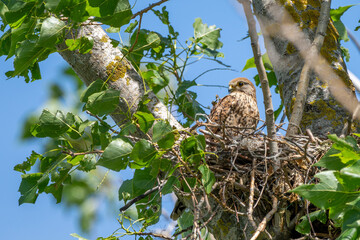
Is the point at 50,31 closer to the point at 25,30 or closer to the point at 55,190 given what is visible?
the point at 25,30

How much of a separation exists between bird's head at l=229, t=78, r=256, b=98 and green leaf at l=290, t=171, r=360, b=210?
10.8 ft

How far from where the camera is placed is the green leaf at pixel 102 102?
2555mm

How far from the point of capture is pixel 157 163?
245 centimetres

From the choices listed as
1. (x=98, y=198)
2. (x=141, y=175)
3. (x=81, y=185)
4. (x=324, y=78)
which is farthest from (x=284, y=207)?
(x=98, y=198)

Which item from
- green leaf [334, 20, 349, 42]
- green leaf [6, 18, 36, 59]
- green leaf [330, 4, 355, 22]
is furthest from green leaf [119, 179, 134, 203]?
green leaf [330, 4, 355, 22]

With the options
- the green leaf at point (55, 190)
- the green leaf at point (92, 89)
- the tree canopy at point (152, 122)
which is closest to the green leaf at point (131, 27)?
the tree canopy at point (152, 122)

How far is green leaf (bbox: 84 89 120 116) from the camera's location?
8.38 feet

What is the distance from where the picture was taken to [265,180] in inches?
113

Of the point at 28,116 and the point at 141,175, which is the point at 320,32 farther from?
the point at 28,116

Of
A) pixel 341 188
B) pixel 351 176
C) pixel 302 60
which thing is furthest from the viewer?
pixel 302 60

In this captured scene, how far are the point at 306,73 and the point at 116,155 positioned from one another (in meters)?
1.63

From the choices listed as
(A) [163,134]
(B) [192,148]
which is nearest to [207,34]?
(B) [192,148]

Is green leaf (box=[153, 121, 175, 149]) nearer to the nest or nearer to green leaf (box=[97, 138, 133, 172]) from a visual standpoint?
green leaf (box=[97, 138, 133, 172])

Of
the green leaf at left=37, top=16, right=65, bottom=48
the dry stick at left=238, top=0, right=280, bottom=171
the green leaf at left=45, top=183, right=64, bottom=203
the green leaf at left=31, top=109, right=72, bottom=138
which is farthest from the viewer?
the green leaf at left=45, top=183, right=64, bottom=203
